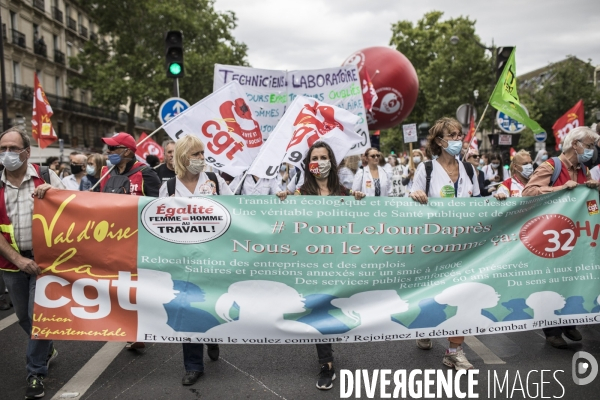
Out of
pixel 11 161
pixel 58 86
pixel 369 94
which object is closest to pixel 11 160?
pixel 11 161

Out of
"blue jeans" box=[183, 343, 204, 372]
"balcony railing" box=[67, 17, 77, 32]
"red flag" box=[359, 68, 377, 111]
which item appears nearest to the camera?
"blue jeans" box=[183, 343, 204, 372]

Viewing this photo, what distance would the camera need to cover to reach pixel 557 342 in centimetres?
483

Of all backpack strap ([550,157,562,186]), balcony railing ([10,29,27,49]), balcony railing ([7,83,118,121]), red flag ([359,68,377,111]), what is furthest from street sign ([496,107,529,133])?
balcony railing ([10,29,27,49])

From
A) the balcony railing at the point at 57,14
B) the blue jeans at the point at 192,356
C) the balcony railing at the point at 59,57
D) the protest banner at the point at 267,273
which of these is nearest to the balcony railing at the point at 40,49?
the balcony railing at the point at 59,57

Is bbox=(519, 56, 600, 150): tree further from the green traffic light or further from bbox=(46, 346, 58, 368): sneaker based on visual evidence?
bbox=(46, 346, 58, 368): sneaker

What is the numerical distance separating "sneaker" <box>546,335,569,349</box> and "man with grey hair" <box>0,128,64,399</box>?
418 cm

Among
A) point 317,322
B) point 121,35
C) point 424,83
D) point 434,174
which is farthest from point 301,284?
point 424,83

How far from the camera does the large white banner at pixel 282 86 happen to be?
331 inches

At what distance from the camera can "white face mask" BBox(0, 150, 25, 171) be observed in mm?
3930

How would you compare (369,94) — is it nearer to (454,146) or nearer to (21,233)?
(454,146)

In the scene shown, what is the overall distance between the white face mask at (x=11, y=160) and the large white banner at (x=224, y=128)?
1540mm

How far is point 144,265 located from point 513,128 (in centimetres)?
1175

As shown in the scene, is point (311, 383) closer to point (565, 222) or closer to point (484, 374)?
point (484, 374)

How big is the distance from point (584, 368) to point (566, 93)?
1908 inches
